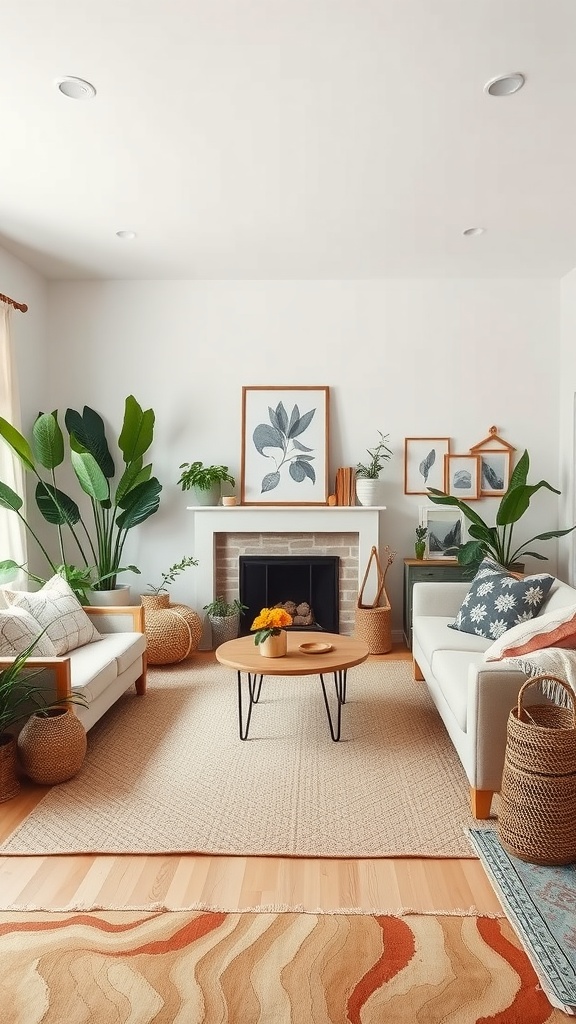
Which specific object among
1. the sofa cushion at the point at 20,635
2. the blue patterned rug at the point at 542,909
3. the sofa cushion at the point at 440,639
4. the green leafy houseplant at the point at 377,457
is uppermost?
the green leafy houseplant at the point at 377,457

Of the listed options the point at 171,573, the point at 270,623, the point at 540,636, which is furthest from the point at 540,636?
the point at 171,573

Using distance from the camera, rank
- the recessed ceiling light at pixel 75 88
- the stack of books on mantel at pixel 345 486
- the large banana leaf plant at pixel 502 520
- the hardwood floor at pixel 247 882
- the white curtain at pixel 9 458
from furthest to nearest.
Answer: the stack of books on mantel at pixel 345 486, the large banana leaf plant at pixel 502 520, the white curtain at pixel 9 458, the recessed ceiling light at pixel 75 88, the hardwood floor at pixel 247 882

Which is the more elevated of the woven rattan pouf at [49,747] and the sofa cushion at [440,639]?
the sofa cushion at [440,639]

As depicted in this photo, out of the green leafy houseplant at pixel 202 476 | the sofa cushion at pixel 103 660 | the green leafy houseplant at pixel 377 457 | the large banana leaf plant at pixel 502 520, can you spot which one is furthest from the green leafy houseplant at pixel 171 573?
the large banana leaf plant at pixel 502 520

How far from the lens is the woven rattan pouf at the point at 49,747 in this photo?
2838mm

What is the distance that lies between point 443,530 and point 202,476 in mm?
1848

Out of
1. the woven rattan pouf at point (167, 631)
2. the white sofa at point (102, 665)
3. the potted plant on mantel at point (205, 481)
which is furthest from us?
the potted plant on mantel at point (205, 481)

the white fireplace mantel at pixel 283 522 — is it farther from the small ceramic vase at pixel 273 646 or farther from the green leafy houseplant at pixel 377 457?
the small ceramic vase at pixel 273 646

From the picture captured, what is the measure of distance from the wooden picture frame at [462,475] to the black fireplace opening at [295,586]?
1.04m

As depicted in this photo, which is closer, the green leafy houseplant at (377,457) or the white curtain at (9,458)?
the white curtain at (9,458)

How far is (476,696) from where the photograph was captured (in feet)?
8.35

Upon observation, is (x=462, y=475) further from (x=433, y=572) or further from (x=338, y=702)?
(x=338, y=702)

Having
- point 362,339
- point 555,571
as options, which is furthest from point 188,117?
point 555,571

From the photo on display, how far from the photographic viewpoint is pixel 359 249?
4.55 meters
